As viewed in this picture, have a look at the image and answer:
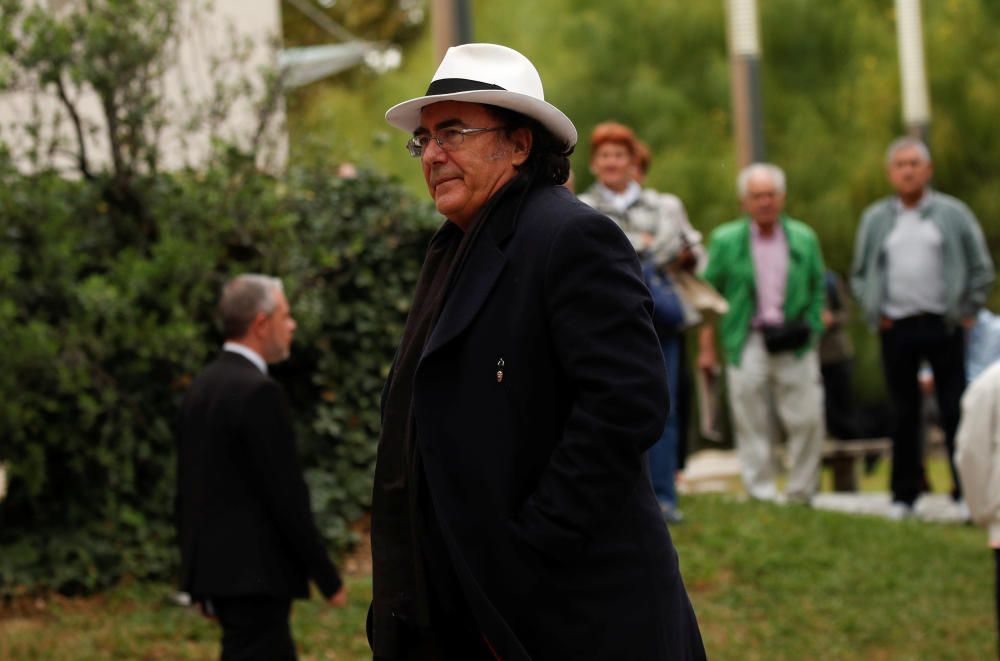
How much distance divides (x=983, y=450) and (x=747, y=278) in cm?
480

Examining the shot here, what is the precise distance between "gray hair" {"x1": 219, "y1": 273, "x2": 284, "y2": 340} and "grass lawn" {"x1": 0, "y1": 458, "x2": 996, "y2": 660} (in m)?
2.17

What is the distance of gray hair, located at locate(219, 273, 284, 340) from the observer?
5836 millimetres

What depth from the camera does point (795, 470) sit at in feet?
38.6

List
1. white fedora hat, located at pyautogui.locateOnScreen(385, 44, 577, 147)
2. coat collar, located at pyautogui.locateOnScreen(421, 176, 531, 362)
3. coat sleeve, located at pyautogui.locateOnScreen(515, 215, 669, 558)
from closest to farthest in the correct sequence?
coat sleeve, located at pyautogui.locateOnScreen(515, 215, 669, 558) → coat collar, located at pyautogui.locateOnScreen(421, 176, 531, 362) → white fedora hat, located at pyautogui.locateOnScreen(385, 44, 577, 147)

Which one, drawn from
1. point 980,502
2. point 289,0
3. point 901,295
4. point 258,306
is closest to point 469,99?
point 258,306

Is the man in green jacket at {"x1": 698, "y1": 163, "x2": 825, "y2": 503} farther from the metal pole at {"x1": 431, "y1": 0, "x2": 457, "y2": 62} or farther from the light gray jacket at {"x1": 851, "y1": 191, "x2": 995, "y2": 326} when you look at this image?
the metal pole at {"x1": 431, "y1": 0, "x2": 457, "y2": 62}

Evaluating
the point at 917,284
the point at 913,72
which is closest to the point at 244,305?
Result: the point at 917,284

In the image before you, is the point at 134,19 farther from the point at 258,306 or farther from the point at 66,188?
the point at 258,306

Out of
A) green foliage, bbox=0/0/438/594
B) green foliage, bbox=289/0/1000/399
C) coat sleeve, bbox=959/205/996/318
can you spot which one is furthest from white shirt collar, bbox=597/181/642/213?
green foliage, bbox=289/0/1000/399

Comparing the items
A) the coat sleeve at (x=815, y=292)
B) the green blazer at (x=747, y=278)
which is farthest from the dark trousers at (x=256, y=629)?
the coat sleeve at (x=815, y=292)

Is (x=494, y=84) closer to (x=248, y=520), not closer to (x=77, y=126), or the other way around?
(x=248, y=520)

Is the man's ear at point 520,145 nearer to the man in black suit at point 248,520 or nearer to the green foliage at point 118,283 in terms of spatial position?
the man in black suit at point 248,520

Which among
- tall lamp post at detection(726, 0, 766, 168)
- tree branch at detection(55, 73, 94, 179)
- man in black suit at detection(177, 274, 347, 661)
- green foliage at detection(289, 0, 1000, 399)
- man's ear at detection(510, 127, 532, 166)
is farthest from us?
green foliage at detection(289, 0, 1000, 399)

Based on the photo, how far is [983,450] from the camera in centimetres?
644
